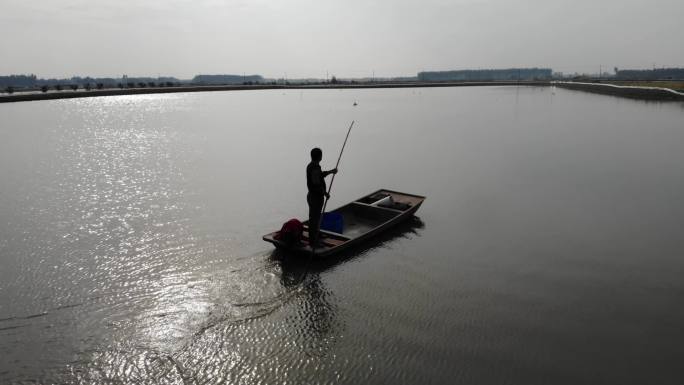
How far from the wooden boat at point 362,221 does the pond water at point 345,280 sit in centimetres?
40

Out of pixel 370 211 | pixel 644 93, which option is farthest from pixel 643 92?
pixel 370 211

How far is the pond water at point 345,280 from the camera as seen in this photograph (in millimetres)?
7227

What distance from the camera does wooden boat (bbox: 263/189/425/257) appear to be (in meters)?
10.9

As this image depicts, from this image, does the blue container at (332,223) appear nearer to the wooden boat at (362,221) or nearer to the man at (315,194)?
the wooden boat at (362,221)

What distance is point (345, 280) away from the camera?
10.2m

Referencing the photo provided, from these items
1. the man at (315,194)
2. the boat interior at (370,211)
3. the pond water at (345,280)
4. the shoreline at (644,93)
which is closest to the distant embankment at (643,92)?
the shoreline at (644,93)

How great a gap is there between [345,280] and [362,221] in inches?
139

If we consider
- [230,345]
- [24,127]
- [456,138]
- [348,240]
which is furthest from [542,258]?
[24,127]

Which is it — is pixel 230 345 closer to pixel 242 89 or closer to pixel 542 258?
pixel 542 258

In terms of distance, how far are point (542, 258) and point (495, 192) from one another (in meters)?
6.71

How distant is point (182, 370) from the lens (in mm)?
6883

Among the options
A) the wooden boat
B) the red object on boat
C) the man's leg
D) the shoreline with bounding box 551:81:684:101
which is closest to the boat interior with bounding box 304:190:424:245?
the wooden boat

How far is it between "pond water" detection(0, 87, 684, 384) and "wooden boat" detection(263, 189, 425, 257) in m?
0.40

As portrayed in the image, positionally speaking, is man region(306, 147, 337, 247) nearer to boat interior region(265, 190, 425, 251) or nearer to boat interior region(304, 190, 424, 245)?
boat interior region(265, 190, 425, 251)
